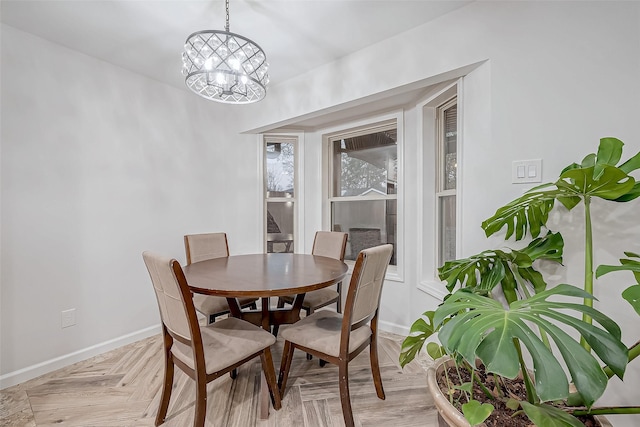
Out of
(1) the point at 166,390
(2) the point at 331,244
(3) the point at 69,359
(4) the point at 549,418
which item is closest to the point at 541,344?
(4) the point at 549,418

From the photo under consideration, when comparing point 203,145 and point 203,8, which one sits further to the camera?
point 203,145

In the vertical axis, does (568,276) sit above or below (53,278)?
above

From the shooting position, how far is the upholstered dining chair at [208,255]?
81.8 inches

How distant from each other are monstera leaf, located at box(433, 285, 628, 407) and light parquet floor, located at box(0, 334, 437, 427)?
1.16 metres

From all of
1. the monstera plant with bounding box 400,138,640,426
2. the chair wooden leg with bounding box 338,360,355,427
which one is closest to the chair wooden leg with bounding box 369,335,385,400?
the chair wooden leg with bounding box 338,360,355,427

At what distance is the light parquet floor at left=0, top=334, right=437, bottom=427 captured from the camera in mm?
1551

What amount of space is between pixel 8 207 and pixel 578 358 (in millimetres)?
3022

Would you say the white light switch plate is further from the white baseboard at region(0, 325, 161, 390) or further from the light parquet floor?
the white baseboard at region(0, 325, 161, 390)

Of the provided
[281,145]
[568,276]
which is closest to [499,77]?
[568,276]

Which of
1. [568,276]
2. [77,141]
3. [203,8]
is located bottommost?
[568,276]

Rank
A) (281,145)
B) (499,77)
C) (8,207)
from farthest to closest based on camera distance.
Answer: (281,145) < (8,207) < (499,77)

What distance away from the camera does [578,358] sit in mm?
650

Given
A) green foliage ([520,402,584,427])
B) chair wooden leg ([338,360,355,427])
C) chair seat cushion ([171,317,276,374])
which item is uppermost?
green foliage ([520,402,584,427])

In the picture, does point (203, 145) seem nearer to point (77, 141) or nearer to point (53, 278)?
point (77, 141)
